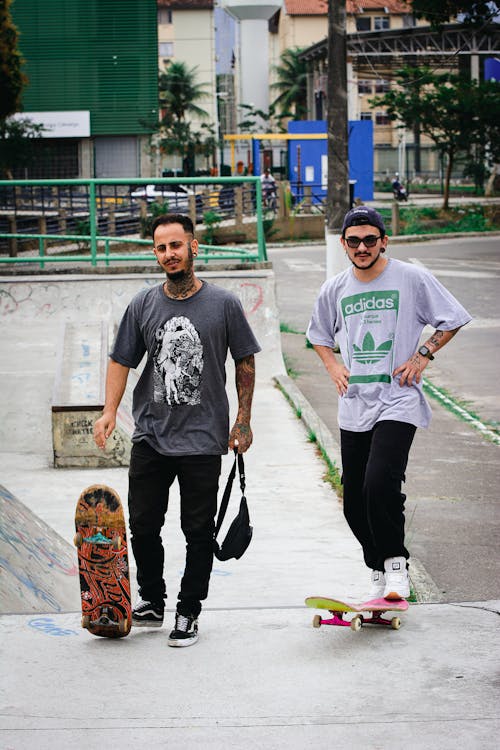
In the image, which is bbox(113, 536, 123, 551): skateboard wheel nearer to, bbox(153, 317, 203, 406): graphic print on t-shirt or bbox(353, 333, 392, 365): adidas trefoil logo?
bbox(153, 317, 203, 406): graphic print on t-shirt

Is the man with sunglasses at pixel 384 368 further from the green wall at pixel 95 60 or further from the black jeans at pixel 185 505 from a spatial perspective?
the green wall at pixel 95 60

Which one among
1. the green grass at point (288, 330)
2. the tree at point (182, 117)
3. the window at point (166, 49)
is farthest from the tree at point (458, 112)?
the window at point (166, 49)

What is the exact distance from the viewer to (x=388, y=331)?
14.8 ft

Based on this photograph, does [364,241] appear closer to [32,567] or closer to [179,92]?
[32,567]

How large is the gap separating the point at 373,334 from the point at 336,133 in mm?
11423

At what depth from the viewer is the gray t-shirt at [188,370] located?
4402mm

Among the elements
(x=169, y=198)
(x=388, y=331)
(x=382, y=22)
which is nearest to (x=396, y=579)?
(x=388, y=331)

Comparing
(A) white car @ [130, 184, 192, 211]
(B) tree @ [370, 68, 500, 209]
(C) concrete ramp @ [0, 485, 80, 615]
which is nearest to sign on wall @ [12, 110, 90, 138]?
(A) white car @ [130, 184, 192, 211]

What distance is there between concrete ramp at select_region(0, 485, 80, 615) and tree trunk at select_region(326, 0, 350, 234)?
991cm

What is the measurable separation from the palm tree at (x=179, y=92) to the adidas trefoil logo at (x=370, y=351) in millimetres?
66700

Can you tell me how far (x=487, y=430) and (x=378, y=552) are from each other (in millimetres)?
6436

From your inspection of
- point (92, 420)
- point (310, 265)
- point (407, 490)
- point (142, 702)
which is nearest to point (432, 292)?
point (142, 702)

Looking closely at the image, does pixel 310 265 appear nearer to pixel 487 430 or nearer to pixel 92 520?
pixel 487 430

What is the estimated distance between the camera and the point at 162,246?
446cm
